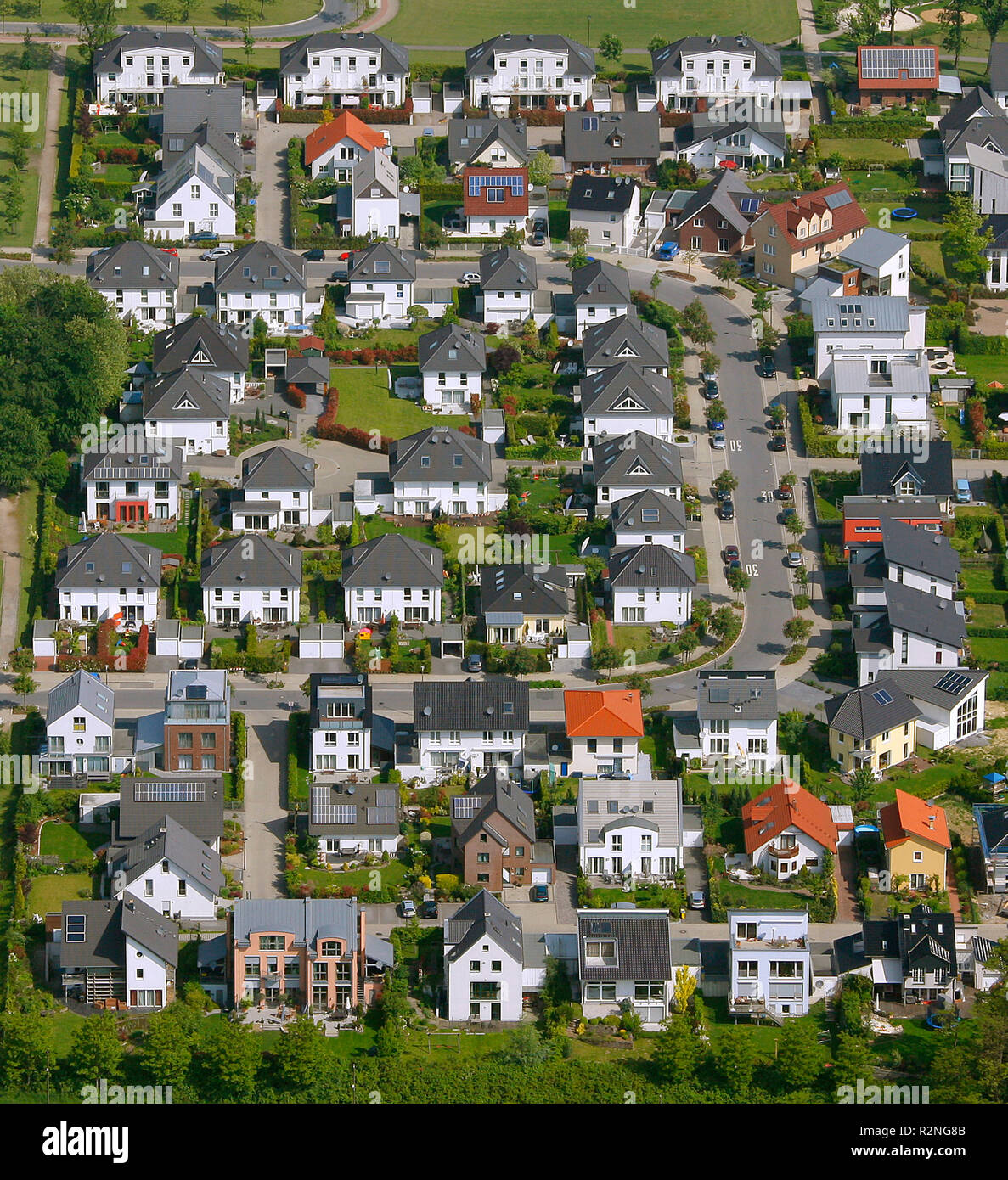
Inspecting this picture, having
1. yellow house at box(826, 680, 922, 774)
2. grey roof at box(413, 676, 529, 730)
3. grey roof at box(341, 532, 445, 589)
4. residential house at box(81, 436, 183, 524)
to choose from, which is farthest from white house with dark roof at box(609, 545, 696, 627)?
residential house at box(81, 436, 183, 524)

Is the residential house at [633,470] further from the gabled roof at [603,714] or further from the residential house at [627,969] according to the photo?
the residential house at [627,969]

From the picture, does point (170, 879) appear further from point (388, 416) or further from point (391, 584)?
point (388, 416)

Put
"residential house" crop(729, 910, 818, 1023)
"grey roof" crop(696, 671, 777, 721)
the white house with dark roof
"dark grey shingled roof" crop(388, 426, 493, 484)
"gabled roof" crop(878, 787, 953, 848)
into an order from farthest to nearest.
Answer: "dark grey shingled roof" crop(388, 426, 493, 484) < the white house with dark roof < "grey roof" crop(696, 671, 777, 721) < "gabled roof" crop(878, 787, 953, 848) < "residential house" crop(729, 910, 818, 1023)

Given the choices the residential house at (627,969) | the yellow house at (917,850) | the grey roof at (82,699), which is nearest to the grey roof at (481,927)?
the residential house at (627,969)

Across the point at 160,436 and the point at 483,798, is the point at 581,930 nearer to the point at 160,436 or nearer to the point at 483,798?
the point at 483,798

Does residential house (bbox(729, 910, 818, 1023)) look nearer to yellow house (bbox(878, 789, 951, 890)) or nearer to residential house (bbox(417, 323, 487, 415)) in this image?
yellow house (bbox(878, 789, 951, 890))
